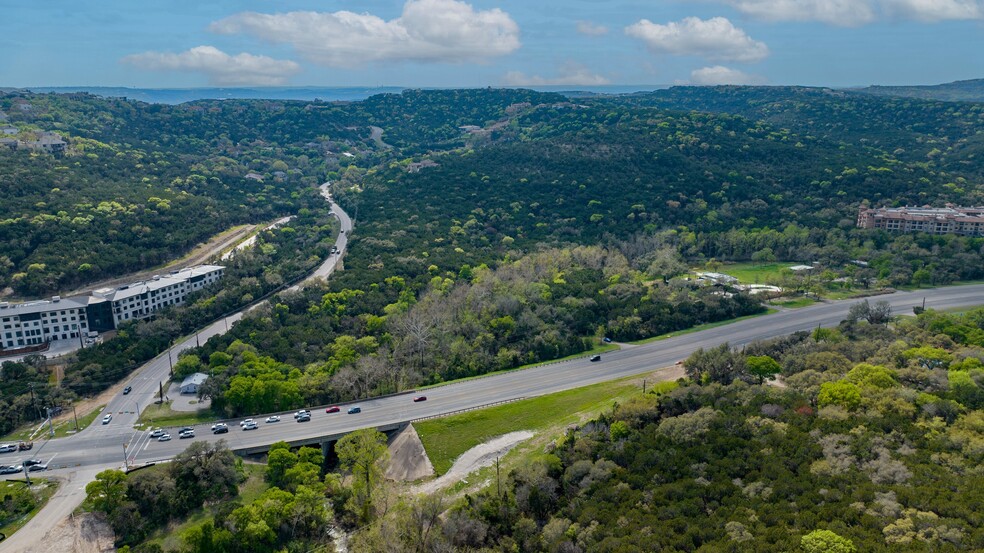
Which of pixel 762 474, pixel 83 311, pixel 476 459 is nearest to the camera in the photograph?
pixel 762 474

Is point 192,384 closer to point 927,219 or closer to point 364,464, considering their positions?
point 364,464

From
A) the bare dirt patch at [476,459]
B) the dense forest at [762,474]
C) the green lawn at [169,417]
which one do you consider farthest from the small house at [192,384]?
the dense forest at [762,474]

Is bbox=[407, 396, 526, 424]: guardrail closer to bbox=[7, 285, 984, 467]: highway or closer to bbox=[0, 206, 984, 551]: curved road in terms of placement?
bbox=[7, 285, 984, 467]: highway

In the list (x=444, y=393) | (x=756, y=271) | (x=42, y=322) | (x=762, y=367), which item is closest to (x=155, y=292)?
(x=42, y=322)

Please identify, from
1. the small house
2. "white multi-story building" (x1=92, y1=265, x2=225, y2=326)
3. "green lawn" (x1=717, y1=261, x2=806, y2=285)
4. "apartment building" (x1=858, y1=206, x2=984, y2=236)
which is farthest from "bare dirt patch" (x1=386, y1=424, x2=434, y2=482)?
"apartment building" (x1=858, y1=206, x2=984, y2=236)

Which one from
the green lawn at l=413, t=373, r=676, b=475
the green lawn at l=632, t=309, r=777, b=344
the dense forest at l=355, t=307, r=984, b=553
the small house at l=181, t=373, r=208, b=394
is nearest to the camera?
the dense forest at l=355, t=307, r=984, b=553

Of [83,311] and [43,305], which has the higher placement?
[43,305]
